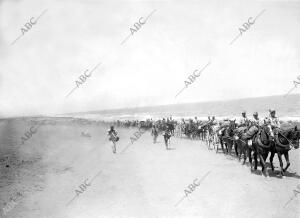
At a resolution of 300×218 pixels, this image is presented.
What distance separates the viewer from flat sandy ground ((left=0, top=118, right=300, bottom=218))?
9.04 m

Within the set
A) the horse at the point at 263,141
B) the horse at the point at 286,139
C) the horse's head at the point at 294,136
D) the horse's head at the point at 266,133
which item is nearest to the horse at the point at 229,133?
the horse at the point at 263,141

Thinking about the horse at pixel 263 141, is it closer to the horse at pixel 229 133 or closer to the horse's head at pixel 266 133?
the horse's head at pixel 266 133

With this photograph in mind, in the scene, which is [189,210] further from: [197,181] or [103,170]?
[103,170]

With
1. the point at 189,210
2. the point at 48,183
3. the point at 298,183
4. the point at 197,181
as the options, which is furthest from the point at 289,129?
the point at 48,183

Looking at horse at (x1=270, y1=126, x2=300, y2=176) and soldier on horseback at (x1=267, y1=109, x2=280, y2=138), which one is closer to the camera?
horse at (x1=270, y1=126, x2=300, y2=176)

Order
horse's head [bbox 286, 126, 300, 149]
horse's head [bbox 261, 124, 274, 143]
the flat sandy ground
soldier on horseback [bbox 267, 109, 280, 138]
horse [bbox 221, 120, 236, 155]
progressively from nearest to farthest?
the flat sandy ground, horse's head [bbox 286, 126, 300, 149], soldier on horseback [bbox 267, 109, 280, 138], horse's head [bbox 261, 124, 274, 143], horse [bbox 221, 120, 236, 155]

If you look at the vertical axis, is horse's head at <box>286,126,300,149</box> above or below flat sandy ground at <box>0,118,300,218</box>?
above

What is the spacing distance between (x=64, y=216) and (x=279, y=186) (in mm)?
7479

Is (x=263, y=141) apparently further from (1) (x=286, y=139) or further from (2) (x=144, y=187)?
(2) (x=144, y=187)

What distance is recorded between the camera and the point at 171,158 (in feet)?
58.1

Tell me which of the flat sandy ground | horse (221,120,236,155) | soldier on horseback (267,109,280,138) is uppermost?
soldier on horseback (267,109,280,138)

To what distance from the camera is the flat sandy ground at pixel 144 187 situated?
29.7ft

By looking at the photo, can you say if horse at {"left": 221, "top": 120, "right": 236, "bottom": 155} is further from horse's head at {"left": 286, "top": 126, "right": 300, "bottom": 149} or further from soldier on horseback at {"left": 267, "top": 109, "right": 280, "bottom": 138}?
horse's head at {"left": 286, "top": 126, "right": 300, "bottom": 149}

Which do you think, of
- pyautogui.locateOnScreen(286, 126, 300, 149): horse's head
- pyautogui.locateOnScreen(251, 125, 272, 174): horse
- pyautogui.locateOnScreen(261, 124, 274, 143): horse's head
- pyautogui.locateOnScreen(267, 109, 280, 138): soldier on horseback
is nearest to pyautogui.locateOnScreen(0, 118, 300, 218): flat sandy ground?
pyautogui.locateOnScreen(251, 125, 272, 174): horse
